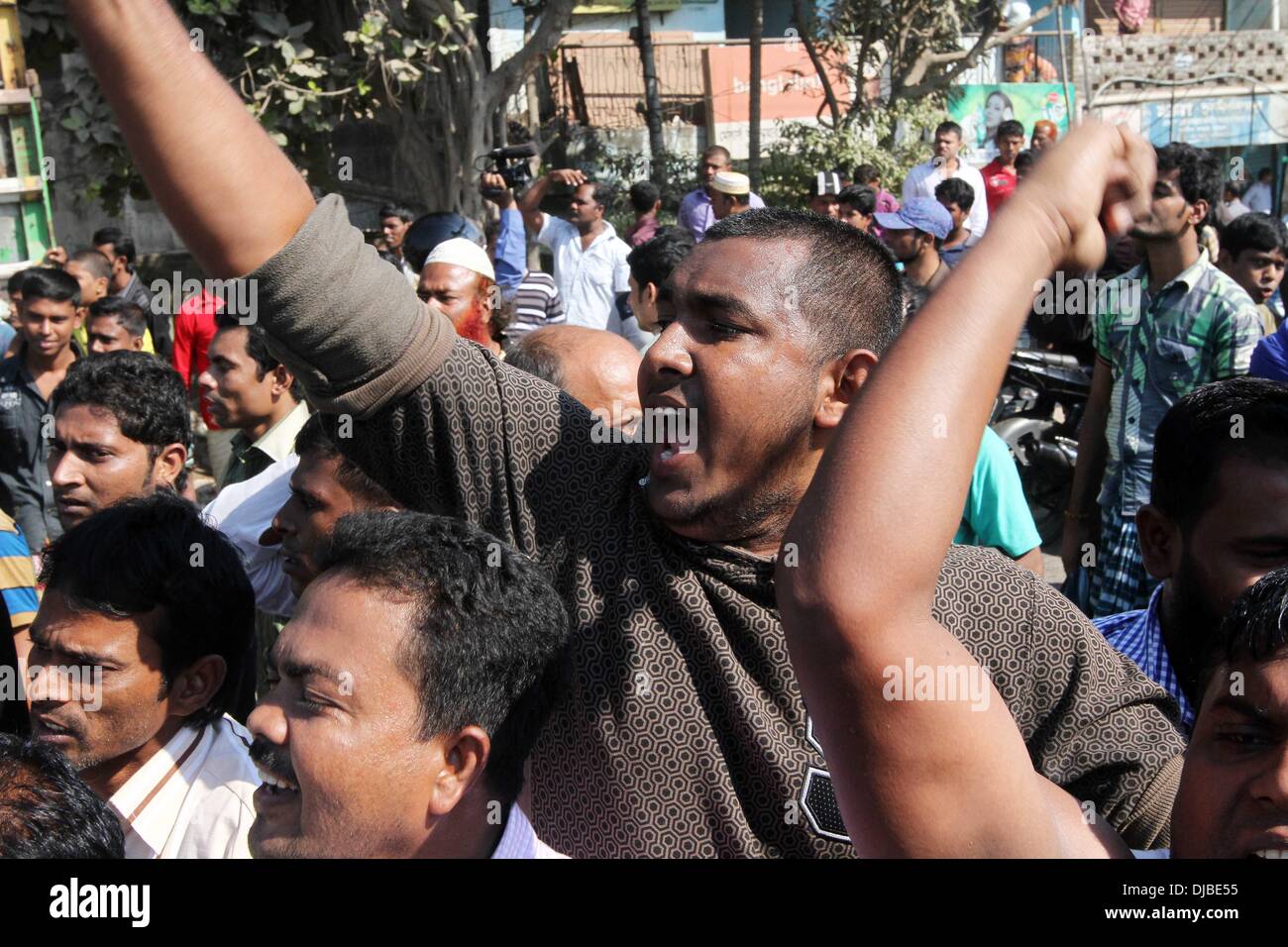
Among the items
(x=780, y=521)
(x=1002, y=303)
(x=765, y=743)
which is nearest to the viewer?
(x=1002, y=303)

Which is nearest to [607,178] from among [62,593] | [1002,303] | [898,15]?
[898,15]

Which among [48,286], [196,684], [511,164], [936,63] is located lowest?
[196,684]

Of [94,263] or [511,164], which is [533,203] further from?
[94,263]

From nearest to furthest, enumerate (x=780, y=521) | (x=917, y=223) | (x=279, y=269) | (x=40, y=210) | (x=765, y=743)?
1. (x=279, y=269)
2. (x=765, y=743)
3. (x=780, y=521)
4. (x=917, y=223)
5. (x=40, y=210)

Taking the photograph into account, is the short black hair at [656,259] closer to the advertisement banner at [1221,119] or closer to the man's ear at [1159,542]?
the man's ear at [1159,542]

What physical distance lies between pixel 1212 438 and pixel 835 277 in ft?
3.07

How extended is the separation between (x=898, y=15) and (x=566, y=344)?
41.4 ft

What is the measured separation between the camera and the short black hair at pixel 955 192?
8258 millimetres

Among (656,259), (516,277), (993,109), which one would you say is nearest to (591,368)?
(656,259)

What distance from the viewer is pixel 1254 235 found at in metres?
5.92

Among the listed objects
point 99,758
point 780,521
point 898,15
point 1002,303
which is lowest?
Answer: point 99,758

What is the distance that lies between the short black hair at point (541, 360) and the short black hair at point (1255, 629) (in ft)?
6.00

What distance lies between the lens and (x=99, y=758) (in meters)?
2.26

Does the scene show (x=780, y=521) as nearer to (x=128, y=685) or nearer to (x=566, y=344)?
(x=128, y=685)
